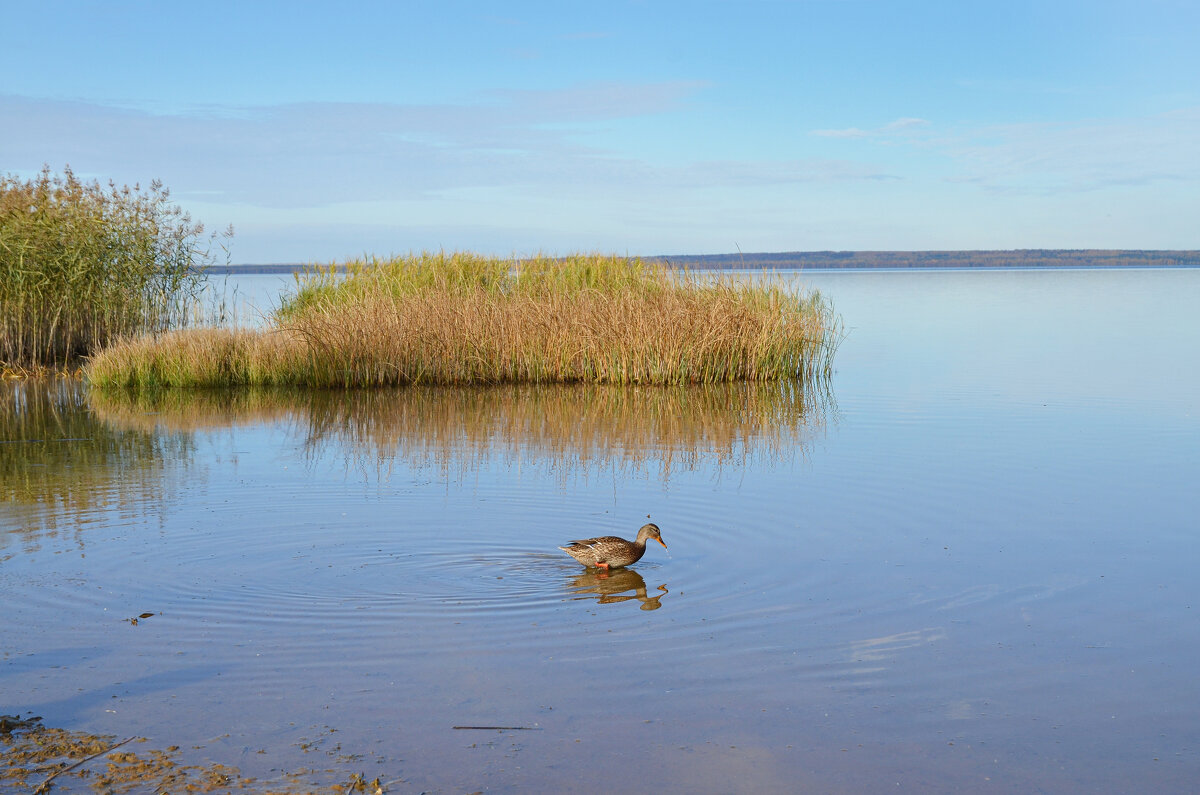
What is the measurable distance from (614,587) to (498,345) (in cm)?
1329

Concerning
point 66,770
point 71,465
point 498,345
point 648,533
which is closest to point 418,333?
point 498,345

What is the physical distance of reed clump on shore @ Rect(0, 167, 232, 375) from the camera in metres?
22.6

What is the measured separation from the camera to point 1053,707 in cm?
548

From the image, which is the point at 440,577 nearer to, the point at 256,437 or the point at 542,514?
the point at 542,514

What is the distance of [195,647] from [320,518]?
337 cm

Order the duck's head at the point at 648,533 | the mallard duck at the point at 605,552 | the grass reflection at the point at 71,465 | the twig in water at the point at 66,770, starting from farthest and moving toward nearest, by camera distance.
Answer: the grass reflection at the point at 71,465 < the duck's head at the point at 648,533 < the mallard duck at the point at 605,552 < the twig in water at the point at 66,770

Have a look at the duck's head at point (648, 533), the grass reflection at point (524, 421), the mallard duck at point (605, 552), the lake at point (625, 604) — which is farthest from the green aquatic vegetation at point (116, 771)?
the grass reflection at point (524, 421)

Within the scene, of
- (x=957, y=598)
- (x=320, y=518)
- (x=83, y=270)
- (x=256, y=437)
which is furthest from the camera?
(x=83, y=270)

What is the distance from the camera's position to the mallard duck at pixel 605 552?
7.82 m

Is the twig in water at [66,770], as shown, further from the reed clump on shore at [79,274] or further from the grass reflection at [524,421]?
the reed clump on shore at [79,274]

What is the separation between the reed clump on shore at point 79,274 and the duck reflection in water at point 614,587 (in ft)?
60.5

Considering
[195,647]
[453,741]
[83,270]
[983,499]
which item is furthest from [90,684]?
[83,270]

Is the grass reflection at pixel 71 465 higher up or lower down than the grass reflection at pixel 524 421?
lower down

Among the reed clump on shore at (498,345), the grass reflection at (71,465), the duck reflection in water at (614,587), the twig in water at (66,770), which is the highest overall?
the reed clump on shore at (498,345)
